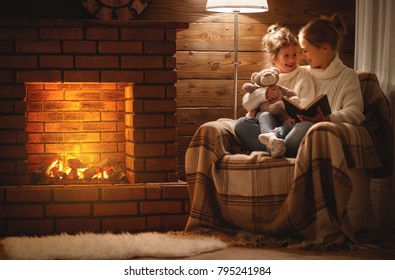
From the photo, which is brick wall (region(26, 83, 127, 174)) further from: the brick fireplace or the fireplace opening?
the brick fireplace

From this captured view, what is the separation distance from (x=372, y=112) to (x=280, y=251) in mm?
829

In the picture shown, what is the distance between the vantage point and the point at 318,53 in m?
3.30

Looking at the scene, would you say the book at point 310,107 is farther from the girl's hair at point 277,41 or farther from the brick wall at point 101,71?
the brick wall at point 101,71

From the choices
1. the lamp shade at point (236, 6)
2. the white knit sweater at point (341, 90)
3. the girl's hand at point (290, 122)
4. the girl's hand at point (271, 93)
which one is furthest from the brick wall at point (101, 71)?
the white knit sweater at point (341, 90)

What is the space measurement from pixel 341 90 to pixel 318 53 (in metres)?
0.21

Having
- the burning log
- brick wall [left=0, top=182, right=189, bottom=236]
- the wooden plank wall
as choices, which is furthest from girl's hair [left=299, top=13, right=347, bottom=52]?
the burning log

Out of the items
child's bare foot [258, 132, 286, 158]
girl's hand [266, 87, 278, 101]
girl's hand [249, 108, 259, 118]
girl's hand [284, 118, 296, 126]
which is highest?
girl's hand [266, 87, 278, 101]

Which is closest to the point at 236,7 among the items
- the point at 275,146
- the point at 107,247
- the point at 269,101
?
the point at 269,101

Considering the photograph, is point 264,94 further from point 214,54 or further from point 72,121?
point 72,121

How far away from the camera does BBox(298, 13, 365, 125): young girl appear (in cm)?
318

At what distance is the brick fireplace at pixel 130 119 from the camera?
3.39 meters

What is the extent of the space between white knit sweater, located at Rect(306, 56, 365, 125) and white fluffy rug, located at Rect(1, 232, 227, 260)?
75 cm

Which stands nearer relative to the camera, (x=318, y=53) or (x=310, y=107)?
(x=310, y=107)
